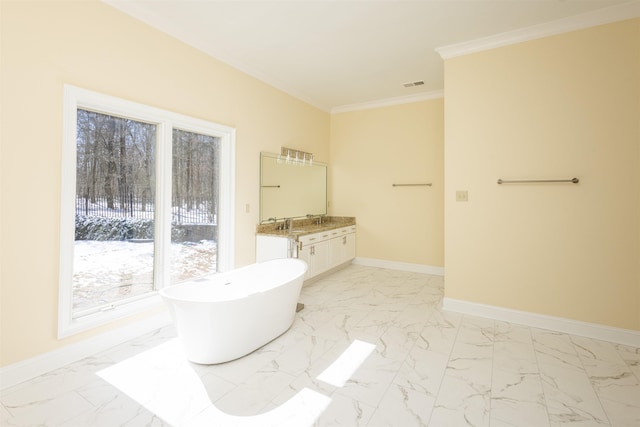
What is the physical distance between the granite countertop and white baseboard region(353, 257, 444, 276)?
70 cm

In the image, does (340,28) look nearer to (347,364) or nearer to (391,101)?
(391,101)

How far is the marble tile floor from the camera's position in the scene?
1651 millimetres

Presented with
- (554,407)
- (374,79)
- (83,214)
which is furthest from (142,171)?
(554,407)

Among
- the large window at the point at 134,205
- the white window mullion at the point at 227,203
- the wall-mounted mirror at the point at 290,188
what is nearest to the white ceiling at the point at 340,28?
the large window at the point at 134,205

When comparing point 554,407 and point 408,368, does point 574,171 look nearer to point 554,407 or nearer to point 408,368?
point 554,407

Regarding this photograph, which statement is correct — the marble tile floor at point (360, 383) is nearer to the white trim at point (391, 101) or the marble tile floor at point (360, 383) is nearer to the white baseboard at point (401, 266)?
the white baseboard at point (401, 266)

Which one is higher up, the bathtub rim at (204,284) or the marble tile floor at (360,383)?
the bathtub rim at (204,284)

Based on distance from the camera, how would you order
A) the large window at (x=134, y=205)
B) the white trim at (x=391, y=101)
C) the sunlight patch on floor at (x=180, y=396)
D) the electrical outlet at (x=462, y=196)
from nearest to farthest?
the sunlight patch on floor at (x=180, y=396), the large window at (x=134, y=205), the electrical outlet at (x=462, y=196), the white trim at (x=391, y=101)

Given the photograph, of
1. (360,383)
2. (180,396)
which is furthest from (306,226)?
(180,396)

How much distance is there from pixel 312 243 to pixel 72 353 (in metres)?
2.64

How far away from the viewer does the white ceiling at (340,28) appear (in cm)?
245

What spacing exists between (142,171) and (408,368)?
2801mm

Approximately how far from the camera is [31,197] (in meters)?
1.98

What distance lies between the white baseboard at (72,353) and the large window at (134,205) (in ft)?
0.42
